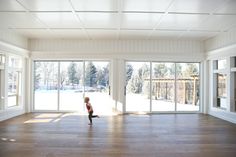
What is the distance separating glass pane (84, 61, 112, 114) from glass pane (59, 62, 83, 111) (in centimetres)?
30

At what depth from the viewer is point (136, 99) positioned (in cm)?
914

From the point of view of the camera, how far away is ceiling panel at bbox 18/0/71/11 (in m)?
4.70

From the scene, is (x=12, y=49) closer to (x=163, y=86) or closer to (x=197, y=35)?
(x=163, y=86)

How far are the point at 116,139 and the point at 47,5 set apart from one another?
125 inches

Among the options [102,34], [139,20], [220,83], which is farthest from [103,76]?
[220,83]

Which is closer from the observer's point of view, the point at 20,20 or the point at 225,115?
the point at 20,20

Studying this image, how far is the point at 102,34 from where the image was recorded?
313 inches

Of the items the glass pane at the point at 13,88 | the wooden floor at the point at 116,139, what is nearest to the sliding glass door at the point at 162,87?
the wooden floor at the point at 116,139

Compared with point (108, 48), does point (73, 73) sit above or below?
below

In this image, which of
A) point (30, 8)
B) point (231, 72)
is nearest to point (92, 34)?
point (30, 8)

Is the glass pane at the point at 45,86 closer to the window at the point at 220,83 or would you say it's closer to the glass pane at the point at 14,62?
the glass pane at the point at 14,62

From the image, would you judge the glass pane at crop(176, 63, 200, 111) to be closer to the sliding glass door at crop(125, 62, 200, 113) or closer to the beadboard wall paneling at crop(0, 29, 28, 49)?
the sliding glass door at crop(125, 62, 200, 113)

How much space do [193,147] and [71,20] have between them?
4.25 meters

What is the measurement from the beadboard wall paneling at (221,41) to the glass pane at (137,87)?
7.60ft
